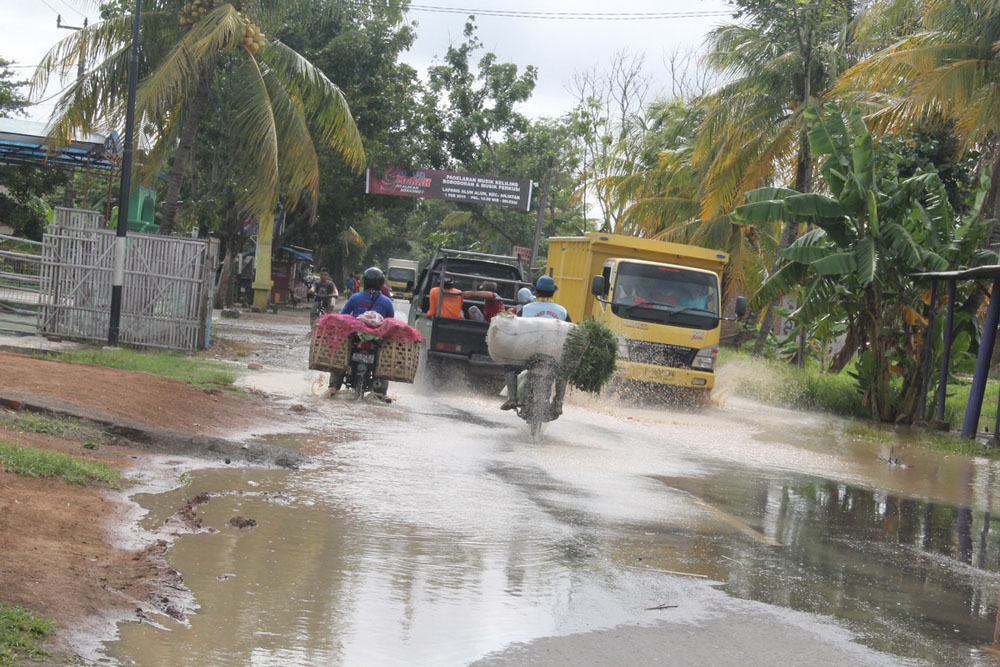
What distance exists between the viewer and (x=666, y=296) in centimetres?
1823

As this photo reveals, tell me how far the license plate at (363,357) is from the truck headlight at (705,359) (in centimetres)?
639

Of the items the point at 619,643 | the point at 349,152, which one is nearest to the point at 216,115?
the point at 349,152

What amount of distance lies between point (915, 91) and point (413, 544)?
1440cm

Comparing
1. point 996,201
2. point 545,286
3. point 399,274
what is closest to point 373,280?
point 545,286

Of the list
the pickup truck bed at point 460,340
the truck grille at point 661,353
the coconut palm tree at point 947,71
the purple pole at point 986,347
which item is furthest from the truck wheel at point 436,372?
the coconut palm tree at point 947,71

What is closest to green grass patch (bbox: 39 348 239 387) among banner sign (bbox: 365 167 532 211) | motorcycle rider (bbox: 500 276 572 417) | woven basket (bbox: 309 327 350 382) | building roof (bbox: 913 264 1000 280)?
woven basket (bbox: 309 327 350 382)

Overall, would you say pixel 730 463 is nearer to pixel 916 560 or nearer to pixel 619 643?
pixel 916 560

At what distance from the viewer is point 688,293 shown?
18.4 meters

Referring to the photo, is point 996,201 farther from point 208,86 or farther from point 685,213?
point 208,86

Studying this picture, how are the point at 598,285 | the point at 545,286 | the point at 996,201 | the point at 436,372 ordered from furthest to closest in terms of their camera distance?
the point at 996,201
the point at 598,285
the point at 436,372
the point at 545,286

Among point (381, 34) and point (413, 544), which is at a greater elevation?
point (381, 34)

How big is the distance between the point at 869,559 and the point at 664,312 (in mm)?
10722

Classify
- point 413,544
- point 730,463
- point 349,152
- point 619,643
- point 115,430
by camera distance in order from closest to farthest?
1. point 619,643
2. point 413,544
3. point 115,430
4. point 730,463
5. point 349,152

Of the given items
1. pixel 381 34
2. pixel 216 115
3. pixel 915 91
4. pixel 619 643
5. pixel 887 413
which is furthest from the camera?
pixel 381 34
